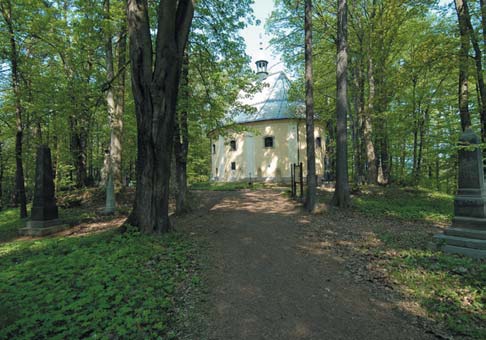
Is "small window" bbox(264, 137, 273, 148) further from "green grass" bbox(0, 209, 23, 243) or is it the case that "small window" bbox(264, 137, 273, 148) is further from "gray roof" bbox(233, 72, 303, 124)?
"green grass" bbox(0, 209, 23, 243)

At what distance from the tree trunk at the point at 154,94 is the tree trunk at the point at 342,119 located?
6.46 metres

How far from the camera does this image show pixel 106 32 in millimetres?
8359

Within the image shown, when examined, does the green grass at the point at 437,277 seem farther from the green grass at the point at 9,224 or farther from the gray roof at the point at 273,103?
the gray roof at the point at 273,103

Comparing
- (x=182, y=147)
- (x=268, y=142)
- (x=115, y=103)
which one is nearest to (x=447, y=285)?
(x=182, y=147)

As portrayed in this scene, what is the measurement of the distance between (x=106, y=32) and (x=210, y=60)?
12.5ft

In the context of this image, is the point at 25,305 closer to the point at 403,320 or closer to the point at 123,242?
the point at 123,242

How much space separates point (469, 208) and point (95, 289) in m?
7.07

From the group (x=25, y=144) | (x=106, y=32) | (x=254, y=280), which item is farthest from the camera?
(x=25, y=144)

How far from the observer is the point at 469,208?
4.87 metres

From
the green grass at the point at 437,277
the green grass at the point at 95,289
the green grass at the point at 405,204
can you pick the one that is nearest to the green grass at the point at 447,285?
the green grass at the point at 437,277

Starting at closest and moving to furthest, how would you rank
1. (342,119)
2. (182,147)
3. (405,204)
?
(182,147) < (342,119) < (405,204)

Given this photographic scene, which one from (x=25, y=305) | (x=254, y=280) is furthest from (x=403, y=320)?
(x=25, y=305)

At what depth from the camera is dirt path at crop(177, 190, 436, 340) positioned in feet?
8.86

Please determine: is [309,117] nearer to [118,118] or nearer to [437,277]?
[437,277]
